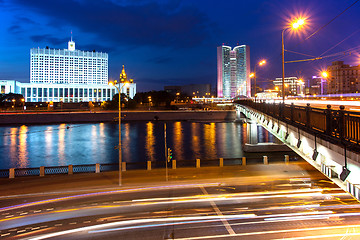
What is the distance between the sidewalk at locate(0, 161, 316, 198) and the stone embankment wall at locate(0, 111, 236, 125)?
85203mm

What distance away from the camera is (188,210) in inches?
543

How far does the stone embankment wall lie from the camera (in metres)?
100

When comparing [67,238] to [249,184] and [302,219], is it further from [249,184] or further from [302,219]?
[249,184]

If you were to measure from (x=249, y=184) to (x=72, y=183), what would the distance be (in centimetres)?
1285

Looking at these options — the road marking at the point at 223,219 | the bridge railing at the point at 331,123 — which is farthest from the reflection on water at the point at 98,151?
the bridge railing at the point at 331,123

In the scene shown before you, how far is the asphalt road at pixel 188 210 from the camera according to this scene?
1139cm

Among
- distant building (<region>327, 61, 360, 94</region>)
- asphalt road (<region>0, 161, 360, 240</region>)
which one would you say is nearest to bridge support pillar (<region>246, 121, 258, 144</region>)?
asphalt road (<region>0, 161, 360, 240</region>)

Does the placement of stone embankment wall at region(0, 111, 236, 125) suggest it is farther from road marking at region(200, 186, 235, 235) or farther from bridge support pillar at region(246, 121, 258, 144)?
road marking at region(200, 186, 235, 235)

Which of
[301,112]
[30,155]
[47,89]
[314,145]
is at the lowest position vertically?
[30,155]

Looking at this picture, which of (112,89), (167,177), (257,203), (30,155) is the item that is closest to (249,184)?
(257,203)

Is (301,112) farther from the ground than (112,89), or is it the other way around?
(112,89)

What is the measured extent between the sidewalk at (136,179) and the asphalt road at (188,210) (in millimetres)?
202

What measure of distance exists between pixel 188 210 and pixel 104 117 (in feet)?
339

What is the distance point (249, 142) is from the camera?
45.0 meters
